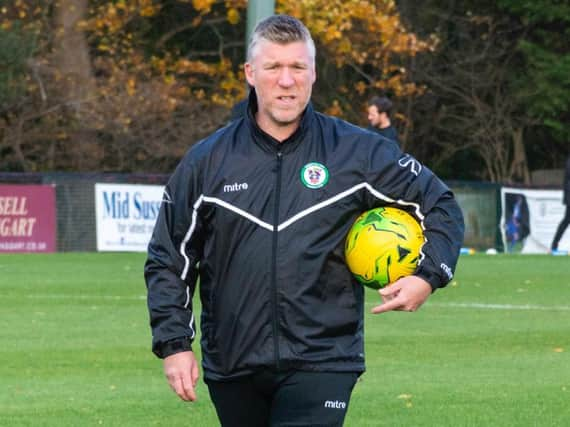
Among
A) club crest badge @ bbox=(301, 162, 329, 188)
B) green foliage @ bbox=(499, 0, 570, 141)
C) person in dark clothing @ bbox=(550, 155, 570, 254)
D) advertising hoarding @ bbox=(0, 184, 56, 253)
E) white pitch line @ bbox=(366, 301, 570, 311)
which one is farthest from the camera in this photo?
green foliage @ bbox=(499, 0, 570, 141)

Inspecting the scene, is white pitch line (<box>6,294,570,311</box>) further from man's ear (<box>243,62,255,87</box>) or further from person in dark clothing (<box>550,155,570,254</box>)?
man's ear (<box>243,62,255,87</box>)

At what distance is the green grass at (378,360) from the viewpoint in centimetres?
970

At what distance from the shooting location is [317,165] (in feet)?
17.2

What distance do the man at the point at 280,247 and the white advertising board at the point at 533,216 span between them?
85.6ft

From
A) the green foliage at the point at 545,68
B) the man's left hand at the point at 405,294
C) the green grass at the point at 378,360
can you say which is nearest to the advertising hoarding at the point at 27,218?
the green grass at the point at 378,360

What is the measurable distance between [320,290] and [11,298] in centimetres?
1350

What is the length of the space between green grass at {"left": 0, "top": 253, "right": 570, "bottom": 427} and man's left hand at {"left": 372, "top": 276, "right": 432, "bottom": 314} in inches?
165

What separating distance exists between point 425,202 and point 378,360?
23.7 feet

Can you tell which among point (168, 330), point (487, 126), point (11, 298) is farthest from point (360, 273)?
point (487, 126)

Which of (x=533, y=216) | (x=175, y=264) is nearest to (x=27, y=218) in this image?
(x=533, y=216)

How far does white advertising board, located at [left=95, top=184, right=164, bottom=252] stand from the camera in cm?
2894

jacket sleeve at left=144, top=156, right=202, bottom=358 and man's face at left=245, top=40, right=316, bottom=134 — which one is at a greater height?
man's face at left=245, top=40, right=316, bottom=134

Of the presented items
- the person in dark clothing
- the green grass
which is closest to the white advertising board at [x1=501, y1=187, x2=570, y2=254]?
the person in dark clothing

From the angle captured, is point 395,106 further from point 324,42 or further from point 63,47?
point 63,47
